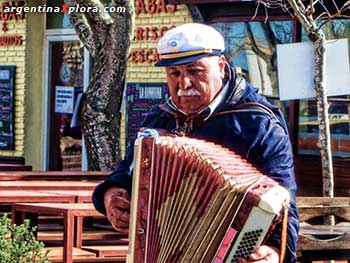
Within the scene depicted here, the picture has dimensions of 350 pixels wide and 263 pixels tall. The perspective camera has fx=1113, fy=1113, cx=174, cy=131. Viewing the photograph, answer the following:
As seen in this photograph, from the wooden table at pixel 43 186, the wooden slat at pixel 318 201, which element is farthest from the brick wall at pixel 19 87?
the wooden slat at pixel 318 201

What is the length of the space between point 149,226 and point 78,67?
10.9 m

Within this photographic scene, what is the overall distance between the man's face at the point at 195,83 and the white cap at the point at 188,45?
0.02 metres

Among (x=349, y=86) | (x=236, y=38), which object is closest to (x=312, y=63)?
(x=349, y=86)

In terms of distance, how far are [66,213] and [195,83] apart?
2.83 metres

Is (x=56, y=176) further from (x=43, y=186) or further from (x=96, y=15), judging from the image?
(x=96, y=15)

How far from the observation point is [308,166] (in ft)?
36.5

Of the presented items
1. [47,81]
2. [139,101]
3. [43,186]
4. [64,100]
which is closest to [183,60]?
[43,186]

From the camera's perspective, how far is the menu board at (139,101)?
12719 millimetres

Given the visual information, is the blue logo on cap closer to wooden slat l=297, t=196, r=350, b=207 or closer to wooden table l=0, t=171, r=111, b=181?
wooden slat l=297, t=196, r=350, b=207

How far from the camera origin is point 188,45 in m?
3.80

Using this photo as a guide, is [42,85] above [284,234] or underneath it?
above

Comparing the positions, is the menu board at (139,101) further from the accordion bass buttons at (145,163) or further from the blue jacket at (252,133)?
the accordion bass buttons at (145,163)

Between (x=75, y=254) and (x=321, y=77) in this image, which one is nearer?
(x=75, y=254)

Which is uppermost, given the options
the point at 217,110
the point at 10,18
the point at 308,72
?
the point at 10,18
